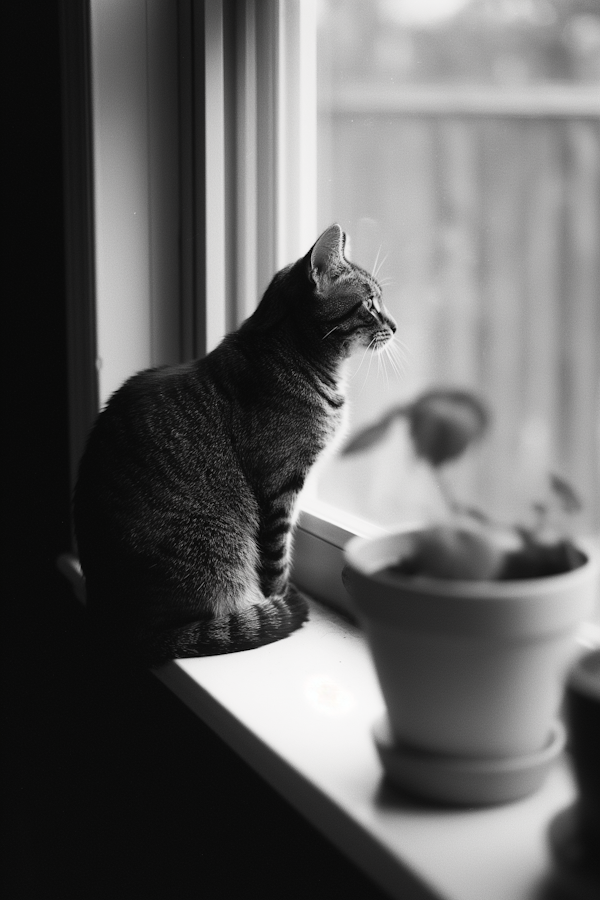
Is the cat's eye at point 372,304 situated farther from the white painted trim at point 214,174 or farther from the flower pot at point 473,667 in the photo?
the flower pot at point 473,667

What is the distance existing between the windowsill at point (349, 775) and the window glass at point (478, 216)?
20 centimetres

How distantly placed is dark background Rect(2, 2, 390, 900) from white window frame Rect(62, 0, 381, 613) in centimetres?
19

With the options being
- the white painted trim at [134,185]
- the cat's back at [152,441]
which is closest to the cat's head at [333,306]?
the cat's back at [152,441]

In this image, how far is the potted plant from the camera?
0.53 meters

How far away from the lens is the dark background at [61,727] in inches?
35.6

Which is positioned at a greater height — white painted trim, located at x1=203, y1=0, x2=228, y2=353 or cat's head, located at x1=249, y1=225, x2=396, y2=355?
white painted trim, located at x1=203, y1=0, x2=228, y2=353

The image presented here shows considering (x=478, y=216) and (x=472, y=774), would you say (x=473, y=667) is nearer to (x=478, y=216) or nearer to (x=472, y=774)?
(x=472, y=774)

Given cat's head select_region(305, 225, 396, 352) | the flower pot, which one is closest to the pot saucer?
the flower pot

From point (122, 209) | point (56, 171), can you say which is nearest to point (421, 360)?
point (122, 209)

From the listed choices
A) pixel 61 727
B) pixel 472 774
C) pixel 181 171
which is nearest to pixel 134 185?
pixel 181 171

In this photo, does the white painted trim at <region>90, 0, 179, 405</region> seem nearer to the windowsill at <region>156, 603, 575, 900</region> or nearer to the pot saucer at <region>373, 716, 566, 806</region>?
the windowsill at <region>156, 603, 575, 900</region>

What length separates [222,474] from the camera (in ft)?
3.34

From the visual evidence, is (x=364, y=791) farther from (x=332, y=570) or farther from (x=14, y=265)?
(x=14, y=265)

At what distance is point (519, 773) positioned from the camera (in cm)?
58
